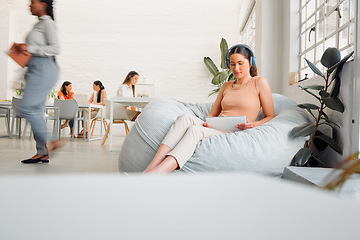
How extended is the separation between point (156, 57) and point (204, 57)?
1154 mm

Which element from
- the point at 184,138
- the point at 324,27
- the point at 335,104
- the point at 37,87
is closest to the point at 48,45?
the point at 37,87

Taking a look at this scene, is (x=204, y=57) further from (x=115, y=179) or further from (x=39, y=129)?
(x=115, y=179)

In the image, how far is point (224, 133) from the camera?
2.29 meters

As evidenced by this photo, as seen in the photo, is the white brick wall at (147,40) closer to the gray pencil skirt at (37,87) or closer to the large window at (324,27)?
the large window at (324,27)

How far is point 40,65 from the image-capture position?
2596 millimetres

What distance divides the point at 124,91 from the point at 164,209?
4.92m

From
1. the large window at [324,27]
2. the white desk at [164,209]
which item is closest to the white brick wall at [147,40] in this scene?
the large window at [324,27]

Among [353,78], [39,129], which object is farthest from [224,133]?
[39,129]

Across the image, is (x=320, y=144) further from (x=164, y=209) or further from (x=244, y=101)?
(x=164, y=209)

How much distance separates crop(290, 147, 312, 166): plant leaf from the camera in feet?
6.77

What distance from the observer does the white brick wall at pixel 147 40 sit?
26.1 feet

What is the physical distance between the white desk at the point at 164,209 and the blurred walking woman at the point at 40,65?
8.49 feet

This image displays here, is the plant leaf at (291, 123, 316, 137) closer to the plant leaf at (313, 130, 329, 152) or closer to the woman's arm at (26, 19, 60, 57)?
the plant leaf at (313, 130, 329, 152)

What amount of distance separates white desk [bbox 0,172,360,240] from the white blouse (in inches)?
190
